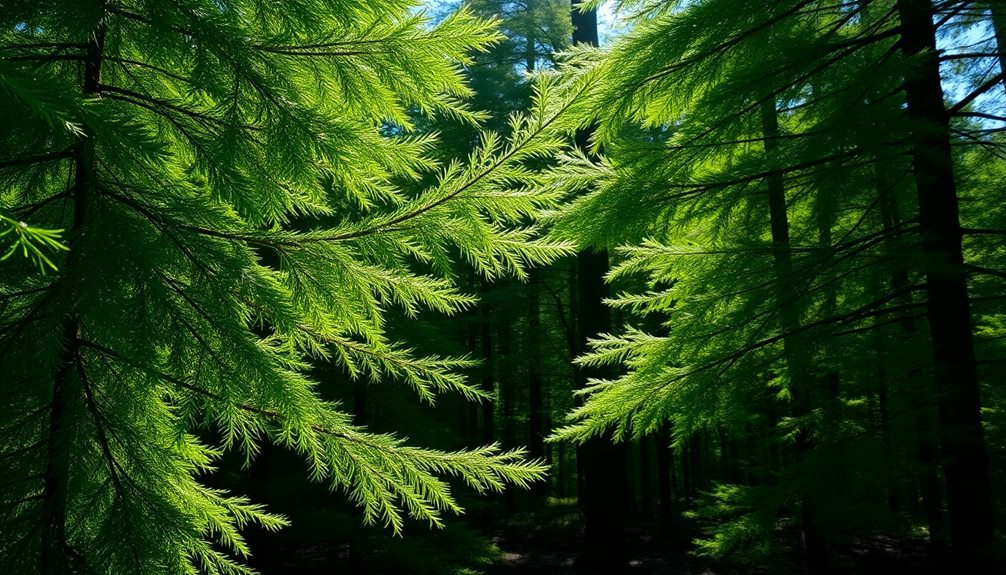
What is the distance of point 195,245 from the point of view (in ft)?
6.15

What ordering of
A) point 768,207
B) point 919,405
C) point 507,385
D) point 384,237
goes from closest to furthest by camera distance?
1. point 384,237
2. point 768,207
3. point 919,405
4. point 507,385

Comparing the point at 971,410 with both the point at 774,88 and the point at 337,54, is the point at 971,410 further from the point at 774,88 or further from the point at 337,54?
the point at 337,54

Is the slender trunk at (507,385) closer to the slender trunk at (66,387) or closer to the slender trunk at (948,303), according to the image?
the slender trunk at (948,303)

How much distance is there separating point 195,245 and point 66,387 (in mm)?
620

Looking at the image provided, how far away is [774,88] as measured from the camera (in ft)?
12.4

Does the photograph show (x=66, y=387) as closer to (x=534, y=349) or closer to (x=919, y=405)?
(x=919, y=405)

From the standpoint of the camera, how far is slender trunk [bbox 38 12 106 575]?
1.68 m

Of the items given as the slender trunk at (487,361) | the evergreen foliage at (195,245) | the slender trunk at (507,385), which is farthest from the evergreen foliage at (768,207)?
the slender trunk at (507,385)

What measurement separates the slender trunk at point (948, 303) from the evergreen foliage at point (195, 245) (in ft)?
8.60

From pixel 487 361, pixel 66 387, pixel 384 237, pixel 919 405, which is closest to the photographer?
pixel 66 387

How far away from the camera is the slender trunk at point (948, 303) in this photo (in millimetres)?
3227

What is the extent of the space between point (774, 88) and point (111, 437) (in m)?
4.24

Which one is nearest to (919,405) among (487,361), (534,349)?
(534,349)

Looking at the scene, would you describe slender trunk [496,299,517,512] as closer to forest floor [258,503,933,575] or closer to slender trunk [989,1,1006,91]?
Answer: forest floor [258,503,933,575]
